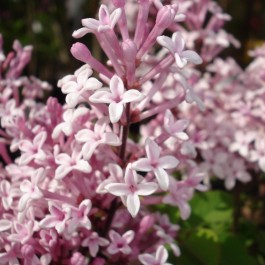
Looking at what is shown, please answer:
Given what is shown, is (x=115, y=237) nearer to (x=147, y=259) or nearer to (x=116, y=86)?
(x=147, y=259)

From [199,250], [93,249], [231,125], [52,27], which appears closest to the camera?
[93,249]

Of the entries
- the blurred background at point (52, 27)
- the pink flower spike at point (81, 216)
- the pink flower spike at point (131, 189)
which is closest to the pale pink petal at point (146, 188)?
the pink flower spike at point (131, 189)

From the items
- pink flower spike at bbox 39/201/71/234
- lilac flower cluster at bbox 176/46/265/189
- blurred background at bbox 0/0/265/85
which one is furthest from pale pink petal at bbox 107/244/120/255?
blurred background at bbox 0/0/265/85

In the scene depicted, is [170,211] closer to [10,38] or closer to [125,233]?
[125,233]

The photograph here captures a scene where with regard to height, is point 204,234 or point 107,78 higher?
point 107,78

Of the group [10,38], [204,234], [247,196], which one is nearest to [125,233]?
[204,234]

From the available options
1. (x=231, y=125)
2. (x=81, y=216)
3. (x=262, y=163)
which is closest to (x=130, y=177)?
(x=81, y=216)

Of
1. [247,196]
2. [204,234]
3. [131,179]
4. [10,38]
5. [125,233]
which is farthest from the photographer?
[10,38]
